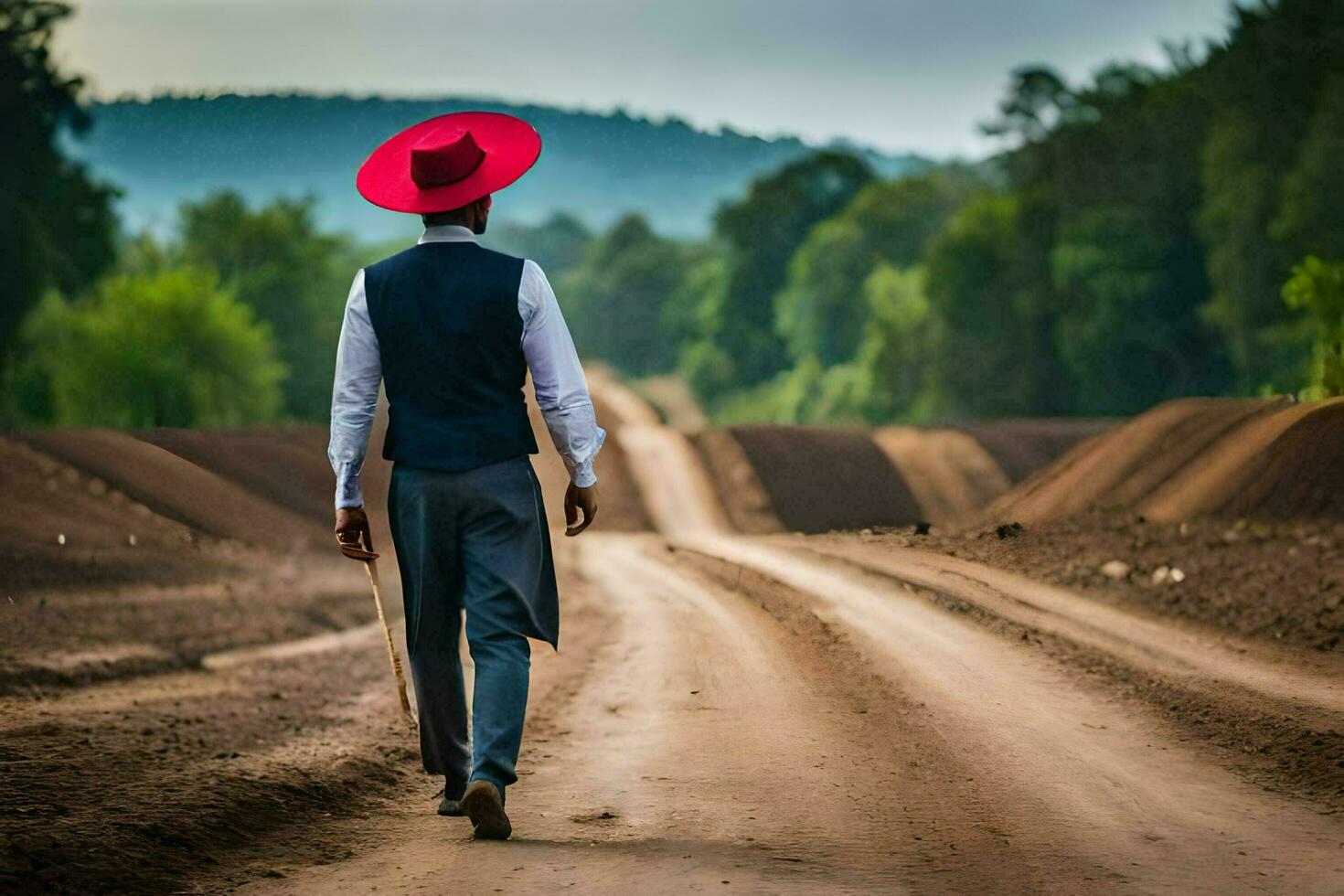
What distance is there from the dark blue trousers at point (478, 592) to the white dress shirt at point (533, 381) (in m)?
0.18

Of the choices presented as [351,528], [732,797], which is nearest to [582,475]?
A: [351,528]

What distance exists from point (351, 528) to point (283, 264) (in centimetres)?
5330

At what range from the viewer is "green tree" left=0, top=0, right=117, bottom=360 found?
3956 centimetres

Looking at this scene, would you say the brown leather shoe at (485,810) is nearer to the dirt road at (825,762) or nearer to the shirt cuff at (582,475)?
the dirt road at (825,762)

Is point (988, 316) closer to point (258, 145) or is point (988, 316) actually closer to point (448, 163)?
point (258, 145)

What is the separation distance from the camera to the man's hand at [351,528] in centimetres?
521

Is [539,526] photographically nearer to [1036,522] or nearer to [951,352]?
[1036,522]

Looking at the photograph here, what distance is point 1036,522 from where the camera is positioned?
7270 millimetres

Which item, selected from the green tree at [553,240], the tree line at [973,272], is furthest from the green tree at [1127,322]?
the green tree at [553,240]

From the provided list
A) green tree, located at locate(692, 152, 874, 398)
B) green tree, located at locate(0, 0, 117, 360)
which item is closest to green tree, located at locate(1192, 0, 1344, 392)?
green tree, located at locate(0, 0, 117, 360)

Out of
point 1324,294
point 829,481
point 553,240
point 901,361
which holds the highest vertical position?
point 553,240

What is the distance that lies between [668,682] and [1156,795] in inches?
152

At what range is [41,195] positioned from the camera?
45.0 metres

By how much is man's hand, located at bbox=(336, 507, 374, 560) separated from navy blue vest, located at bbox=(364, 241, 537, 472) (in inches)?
12.2
